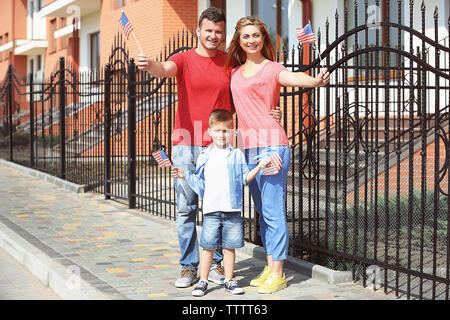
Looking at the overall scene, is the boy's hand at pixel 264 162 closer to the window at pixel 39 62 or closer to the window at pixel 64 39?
the window at pixel 64 39

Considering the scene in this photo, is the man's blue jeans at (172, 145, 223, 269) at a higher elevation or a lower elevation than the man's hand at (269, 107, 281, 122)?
lower

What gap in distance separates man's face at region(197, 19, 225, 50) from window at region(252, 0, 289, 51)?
34.9 feet

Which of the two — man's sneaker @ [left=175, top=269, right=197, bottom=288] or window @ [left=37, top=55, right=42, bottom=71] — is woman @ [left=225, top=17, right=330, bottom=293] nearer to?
man's sneaker @ [left=175, top=269, right=197, bottom=288]

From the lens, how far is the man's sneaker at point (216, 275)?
5.44 meters

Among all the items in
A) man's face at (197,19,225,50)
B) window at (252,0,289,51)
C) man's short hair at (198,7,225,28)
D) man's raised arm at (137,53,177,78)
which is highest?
window at (252,0,289,51)

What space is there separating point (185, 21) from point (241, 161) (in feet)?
52.3

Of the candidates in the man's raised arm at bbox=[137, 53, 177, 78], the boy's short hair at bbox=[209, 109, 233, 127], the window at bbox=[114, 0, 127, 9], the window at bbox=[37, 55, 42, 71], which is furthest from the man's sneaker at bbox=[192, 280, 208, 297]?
the window at bbox=[37, 55, 42, 71]

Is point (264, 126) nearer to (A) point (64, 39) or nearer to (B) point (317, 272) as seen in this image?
(B) point (317, 272)

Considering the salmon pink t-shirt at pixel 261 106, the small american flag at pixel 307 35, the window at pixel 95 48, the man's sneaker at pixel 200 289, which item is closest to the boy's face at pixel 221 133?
the salmon pink t-shirt at pixel 261 106

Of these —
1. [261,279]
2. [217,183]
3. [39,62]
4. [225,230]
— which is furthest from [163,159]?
[39,62]

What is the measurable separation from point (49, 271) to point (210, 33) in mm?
2428

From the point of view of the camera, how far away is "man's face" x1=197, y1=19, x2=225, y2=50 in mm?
5266
